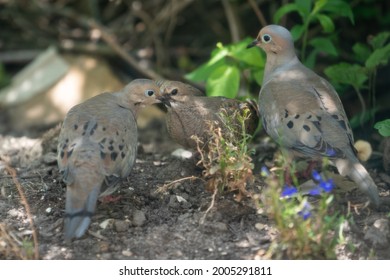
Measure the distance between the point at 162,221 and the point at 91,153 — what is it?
2.37 ft

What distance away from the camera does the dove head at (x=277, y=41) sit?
19.5 ft

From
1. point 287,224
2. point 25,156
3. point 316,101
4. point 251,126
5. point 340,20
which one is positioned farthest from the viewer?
point 340,20

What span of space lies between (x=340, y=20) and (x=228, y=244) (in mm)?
4276

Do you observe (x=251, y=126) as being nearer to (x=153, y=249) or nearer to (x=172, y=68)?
(x=153, y=249)

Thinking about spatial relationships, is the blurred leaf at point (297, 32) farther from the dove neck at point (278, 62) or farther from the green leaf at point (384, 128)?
the green leaf at point (384, 128)

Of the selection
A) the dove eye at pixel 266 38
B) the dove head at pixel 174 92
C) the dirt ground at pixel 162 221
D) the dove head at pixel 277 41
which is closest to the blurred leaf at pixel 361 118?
the dirt ground at pixel 162 221

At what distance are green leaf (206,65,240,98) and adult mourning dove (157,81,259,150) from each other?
0.20 metres

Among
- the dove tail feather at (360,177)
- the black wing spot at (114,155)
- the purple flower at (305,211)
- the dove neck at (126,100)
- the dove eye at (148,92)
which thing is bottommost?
the dove tail feather at (360,177)

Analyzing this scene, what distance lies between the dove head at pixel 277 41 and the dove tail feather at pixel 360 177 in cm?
143

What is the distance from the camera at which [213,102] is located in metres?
5.58

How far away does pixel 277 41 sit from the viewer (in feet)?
19.6

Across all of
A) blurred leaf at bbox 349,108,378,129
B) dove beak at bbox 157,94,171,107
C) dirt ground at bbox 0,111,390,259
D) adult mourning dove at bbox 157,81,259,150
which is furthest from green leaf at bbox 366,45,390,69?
dove beak at bbox 157,94,171,107

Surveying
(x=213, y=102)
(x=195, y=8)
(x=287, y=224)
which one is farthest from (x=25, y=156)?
(x=195, y=8)

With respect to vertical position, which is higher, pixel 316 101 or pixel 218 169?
pixel 316 101
